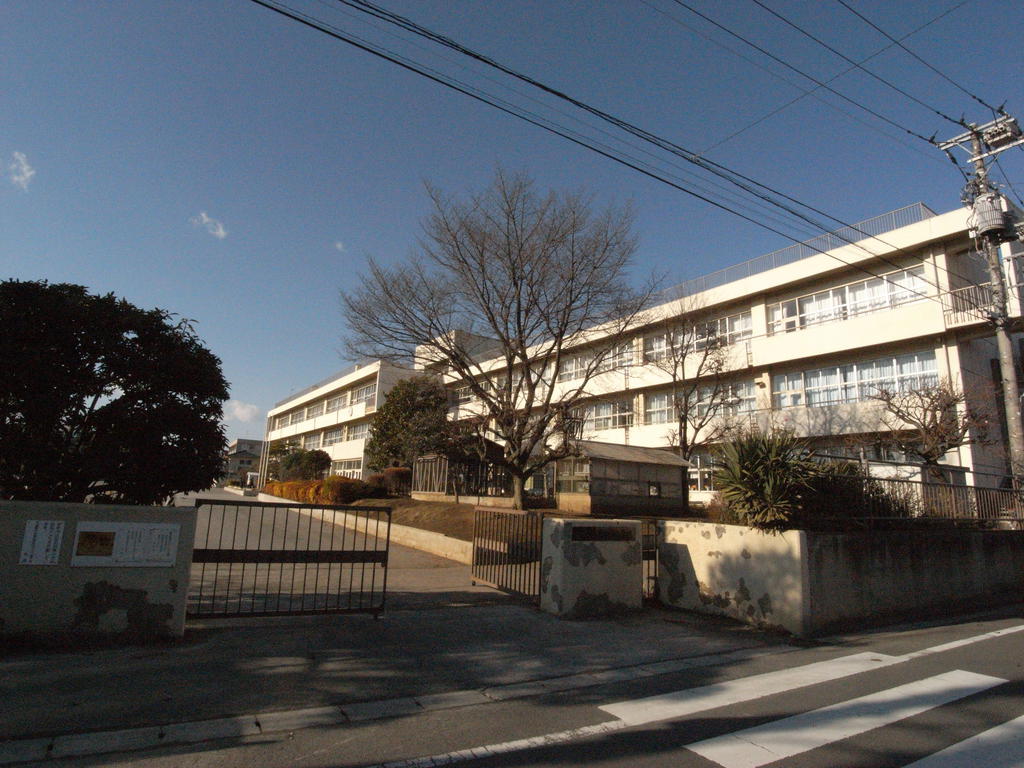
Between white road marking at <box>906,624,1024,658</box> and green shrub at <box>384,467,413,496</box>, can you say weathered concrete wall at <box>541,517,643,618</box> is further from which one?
green shrub at <box>384,467,413,496</box>

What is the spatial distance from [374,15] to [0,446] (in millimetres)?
6361

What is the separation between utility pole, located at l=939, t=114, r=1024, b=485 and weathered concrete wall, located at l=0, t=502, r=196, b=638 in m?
20.0

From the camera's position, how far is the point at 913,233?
22.0m

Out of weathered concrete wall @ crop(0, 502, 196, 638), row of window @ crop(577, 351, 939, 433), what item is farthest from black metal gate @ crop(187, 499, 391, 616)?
row of window @ crop(577, 351, 939, 433)

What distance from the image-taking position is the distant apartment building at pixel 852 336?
821 inches

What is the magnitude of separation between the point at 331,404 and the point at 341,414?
697 cm

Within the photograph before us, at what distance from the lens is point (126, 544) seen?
5.96 metres

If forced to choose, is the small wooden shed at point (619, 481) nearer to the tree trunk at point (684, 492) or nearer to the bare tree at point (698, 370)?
the tree trunk at point (684, 492)

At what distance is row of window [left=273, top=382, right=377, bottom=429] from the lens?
174 feet

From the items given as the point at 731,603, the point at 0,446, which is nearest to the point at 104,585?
the point at 0,446

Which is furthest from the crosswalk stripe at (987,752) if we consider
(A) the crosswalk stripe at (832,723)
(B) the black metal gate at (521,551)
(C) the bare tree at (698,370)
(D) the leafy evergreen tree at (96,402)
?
(C) the bare tree at (698,370)

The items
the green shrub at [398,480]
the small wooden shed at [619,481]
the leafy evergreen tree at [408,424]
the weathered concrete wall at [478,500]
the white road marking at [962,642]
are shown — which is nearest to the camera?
the white road marking at [962,642]

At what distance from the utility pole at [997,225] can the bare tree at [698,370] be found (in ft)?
35.6

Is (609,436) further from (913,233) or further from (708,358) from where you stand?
(913,233)
